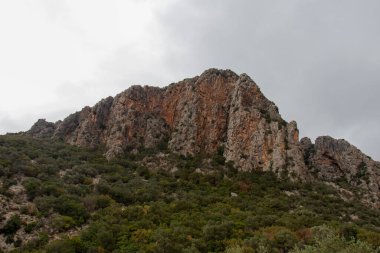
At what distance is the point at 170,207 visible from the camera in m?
56.3

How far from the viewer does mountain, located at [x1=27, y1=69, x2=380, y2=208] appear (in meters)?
73.8

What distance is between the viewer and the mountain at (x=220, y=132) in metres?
73.8

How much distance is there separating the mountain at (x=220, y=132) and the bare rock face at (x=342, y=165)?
13cm

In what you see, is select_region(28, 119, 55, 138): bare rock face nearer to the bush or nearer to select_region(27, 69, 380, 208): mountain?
select_region(27, 69, 380, 208): mountain

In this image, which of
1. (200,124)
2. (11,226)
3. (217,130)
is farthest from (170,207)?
(200,124)

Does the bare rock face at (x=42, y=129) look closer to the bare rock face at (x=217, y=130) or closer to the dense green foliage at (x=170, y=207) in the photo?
the bare rock face at (x=217, y=130)

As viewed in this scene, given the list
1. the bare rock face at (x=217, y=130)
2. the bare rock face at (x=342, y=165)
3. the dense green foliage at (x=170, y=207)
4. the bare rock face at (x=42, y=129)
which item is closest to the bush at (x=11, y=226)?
the dense green foliage at (x=170, y=207)

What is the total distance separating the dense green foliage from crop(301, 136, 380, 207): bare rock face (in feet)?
23.6

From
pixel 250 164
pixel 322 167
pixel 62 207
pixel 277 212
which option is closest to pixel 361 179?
pixel 322 167

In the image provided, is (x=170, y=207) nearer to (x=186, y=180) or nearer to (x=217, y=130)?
(x=186, y=180)

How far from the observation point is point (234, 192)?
6756cm

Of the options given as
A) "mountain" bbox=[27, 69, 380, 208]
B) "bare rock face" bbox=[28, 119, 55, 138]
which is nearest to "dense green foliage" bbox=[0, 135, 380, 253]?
"mountain" bbox=[27, 69, 380, 208]

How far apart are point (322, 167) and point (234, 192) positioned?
18.8 m

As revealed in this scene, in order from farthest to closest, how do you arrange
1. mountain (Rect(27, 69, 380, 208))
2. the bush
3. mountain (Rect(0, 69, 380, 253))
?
mountain (Rect(27, 69, 380, 208)) → mountain (Rect(0, 69, 380, 253)) → the bush
